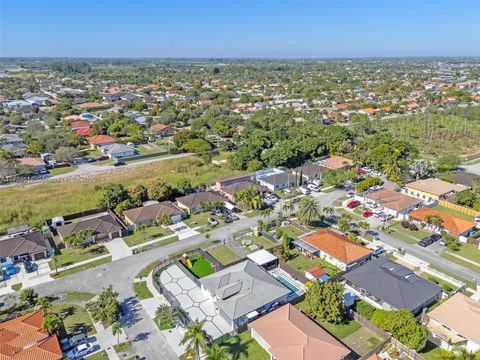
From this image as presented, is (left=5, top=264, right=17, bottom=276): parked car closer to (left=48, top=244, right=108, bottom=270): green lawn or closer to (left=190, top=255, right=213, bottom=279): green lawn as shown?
(left=48, top=244, right=108, bottom=270): green lawn

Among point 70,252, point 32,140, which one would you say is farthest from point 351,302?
point 32,140

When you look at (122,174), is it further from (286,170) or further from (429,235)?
(429,235)

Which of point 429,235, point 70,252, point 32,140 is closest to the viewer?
point 70,252

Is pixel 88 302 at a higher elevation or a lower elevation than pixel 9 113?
lower

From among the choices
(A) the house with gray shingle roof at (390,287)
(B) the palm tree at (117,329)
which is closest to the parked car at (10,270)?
(B) the palm tree at (117,329)

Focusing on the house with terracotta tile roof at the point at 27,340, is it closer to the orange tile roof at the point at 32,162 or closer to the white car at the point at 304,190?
the white car at the point at 304,190

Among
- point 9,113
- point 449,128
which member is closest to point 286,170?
point 449,128

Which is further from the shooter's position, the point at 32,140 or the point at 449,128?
the point at 449,128

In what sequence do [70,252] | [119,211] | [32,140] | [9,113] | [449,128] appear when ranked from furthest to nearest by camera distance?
[9,113] → [449,128] → [32,140] → [119,211] → [70,252]
